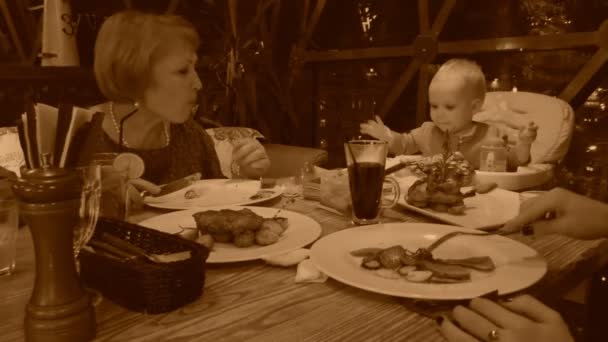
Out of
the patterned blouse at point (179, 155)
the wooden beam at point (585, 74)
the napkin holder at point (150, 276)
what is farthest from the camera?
the wooden beam at point (585, 74)

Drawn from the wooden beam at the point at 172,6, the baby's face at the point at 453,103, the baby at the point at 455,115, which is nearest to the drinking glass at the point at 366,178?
the baby at the point at 455,115

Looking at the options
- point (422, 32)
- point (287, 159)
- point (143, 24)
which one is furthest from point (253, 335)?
point (422, 32)

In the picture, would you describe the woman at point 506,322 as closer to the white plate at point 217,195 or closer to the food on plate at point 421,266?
the food on plate at point 421,266

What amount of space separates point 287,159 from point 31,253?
5.65ft

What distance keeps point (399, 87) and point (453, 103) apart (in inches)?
46.8

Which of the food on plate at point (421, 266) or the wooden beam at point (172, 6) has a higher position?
the wooden beam at point (172, 6)

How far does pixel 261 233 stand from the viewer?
38.6 inches

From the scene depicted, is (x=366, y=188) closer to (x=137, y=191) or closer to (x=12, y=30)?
(x=137, y=191)

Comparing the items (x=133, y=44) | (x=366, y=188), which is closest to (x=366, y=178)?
(x=366, y=188)

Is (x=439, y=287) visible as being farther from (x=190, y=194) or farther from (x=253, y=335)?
(x=190, y=194)

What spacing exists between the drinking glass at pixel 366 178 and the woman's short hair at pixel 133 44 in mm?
977

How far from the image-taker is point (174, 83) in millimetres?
1818

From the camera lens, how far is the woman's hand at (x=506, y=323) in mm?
617

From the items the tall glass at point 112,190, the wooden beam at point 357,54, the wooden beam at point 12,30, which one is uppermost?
the wooden beam at point 12,30
